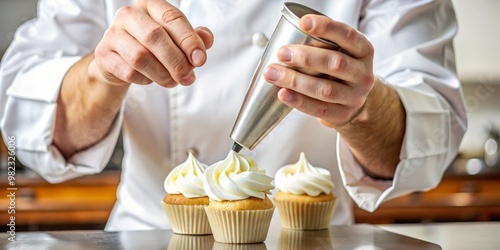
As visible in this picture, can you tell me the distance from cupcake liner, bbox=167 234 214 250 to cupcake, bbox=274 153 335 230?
0.57 ft

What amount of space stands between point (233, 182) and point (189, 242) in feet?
0.40

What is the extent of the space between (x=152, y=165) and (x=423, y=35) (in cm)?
59

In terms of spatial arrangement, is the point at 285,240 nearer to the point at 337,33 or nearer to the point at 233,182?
the point at 233,182

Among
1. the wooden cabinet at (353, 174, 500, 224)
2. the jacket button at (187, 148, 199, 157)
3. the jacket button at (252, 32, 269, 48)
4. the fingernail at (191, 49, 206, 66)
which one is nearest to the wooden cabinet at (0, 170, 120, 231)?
the wooden cabinet at (353, 174, 500, 224)

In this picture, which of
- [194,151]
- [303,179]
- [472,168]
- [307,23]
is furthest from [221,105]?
[472,168]

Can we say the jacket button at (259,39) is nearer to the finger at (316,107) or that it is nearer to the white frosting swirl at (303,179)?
the white frosting swirl at (303,179)

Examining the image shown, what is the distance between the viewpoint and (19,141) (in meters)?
1.44

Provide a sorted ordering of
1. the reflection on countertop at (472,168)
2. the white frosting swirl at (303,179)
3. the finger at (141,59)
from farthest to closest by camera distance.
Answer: the reflection on countertop at (472,168)
the white frosting swirl at (303,179)
the finger at (141,59)

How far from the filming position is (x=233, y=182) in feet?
3.83

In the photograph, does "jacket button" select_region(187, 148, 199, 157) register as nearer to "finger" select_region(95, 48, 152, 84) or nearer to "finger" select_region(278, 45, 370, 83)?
"finger" select_region(95, 48, 152, 84)

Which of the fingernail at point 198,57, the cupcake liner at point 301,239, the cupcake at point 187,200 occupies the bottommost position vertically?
the cupcake liner at point 301,239

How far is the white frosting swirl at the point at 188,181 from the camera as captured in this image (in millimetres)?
1234

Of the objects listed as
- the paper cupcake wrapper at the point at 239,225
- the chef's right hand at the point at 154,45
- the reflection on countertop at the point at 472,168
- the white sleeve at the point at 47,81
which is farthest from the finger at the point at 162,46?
the reflection on countertop at the point at 472,168

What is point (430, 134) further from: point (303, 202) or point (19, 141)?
point (19, 141)
